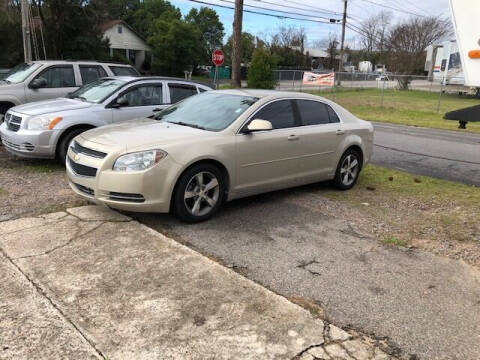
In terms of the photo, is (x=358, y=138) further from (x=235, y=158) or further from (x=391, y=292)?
(x=391, y=292)

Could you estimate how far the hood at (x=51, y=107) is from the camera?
303 inches

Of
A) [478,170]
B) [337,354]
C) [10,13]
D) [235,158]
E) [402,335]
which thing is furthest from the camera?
[10,13]

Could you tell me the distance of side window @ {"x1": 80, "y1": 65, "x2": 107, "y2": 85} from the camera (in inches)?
407

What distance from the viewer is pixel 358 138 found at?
7344mm

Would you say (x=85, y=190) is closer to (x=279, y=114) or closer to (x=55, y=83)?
(x=279, y=114)

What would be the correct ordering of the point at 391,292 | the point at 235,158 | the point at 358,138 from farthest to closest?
1. the point at 358,138
2. the point at 235,158
3. the point at 391,292

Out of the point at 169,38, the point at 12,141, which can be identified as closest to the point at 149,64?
the point at 169,38

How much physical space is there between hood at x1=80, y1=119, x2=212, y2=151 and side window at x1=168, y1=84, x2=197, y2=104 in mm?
2900

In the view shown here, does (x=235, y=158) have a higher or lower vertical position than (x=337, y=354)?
higher

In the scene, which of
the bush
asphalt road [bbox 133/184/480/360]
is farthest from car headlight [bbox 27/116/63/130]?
the bush

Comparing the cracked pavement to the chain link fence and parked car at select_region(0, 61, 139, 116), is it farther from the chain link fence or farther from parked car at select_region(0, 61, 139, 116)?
the chain link fence

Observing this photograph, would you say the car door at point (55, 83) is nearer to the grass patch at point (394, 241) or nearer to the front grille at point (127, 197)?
the front grille at point (127, 197)

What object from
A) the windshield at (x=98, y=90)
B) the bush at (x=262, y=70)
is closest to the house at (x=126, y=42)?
the bush at (x=262, y=70)

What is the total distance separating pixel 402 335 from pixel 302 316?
722 mm
